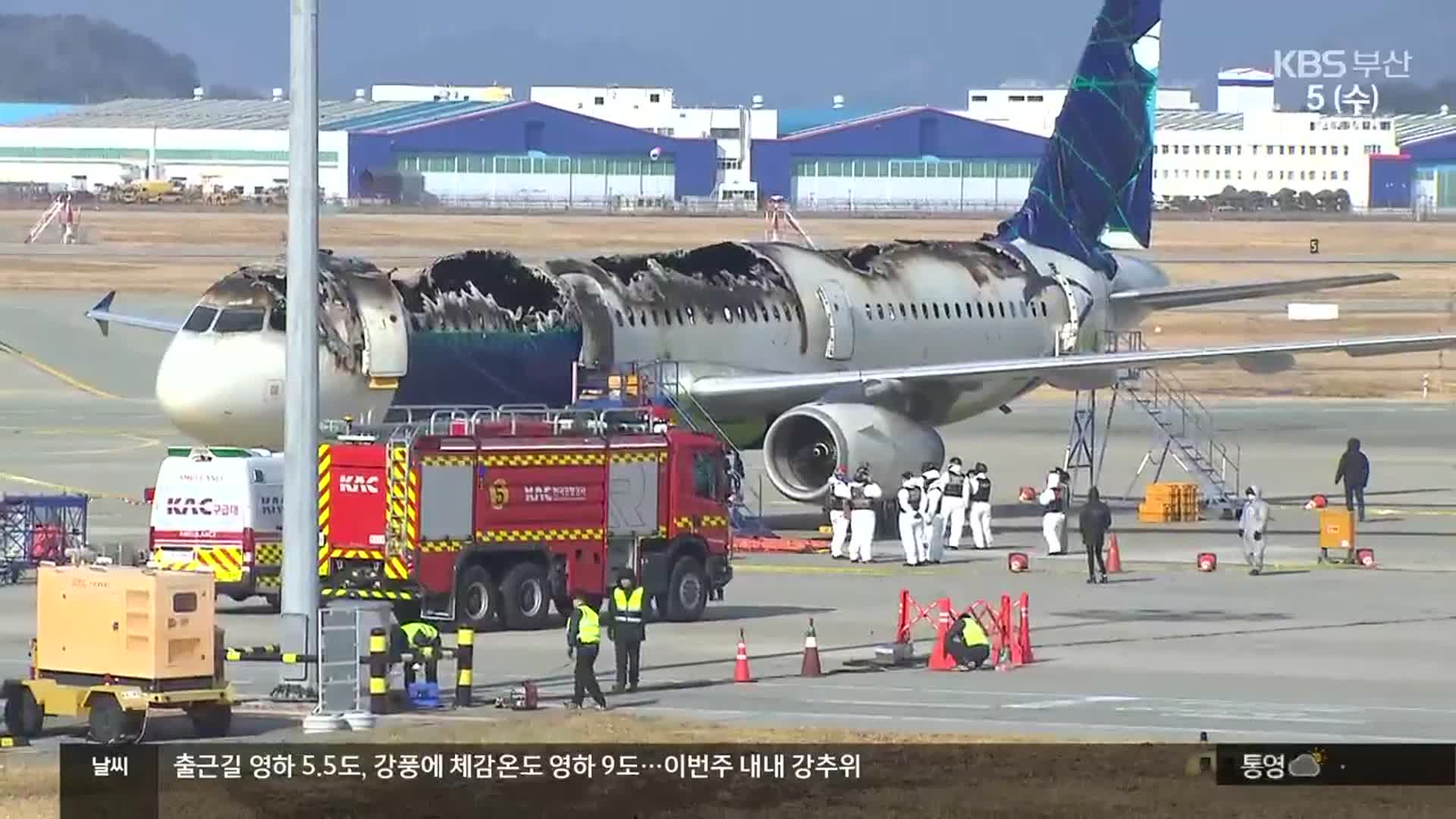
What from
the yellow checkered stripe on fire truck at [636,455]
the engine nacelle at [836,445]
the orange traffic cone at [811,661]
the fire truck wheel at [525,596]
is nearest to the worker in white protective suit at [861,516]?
the engine nacelle at [836,445]

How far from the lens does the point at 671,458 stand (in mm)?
37312

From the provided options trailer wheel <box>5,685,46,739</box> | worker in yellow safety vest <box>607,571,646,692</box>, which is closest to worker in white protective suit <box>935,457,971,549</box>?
worker in yellow safety vest <box>607,571,646,692</box>

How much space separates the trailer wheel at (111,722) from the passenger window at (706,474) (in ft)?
41.9

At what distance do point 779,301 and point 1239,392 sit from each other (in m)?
37.4

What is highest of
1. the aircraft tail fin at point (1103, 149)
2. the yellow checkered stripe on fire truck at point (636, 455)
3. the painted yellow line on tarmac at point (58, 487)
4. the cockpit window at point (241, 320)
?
the aircraft tail fin at point (1103, 149)

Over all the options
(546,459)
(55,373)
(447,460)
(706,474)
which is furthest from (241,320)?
(55,373)

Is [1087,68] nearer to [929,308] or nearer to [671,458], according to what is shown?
[929,308]

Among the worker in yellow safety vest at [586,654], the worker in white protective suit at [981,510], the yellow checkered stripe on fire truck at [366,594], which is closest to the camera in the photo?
the worker in yellow safety vest at [586,654]

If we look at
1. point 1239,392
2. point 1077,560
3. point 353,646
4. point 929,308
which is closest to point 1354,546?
point 1077,560

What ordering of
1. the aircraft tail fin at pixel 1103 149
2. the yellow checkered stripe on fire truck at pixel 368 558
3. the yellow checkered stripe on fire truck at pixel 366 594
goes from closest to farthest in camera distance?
the yellow checkered stripe on fire truck at pixel 366 594, the yellow checkered stripe on fire truck at pixel 368 558, the aircraft tail fin at pixel 1103 149

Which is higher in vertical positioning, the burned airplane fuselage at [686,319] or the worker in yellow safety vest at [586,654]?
the burned airplane fuselage at [686,319]

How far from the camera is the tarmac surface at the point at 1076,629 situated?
27.9 meters

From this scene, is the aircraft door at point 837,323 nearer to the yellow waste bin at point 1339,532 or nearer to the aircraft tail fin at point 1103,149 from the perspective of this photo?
the aircraft tail fin at point 1103,149

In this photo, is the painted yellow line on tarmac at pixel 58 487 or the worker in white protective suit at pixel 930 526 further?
the painted yellow line on tarmac at pixel 58 487
